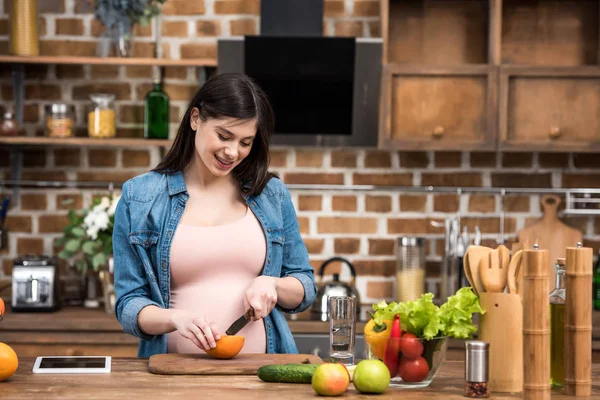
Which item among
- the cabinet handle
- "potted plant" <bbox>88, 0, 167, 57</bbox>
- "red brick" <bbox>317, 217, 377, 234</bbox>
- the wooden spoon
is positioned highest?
"potted plant" <bbox>88, 0, 167, 57</bbox>

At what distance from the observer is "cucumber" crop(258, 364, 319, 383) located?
197cm

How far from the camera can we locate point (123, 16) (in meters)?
3.72

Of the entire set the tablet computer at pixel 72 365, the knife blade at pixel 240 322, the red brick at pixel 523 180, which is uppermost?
the red brick at pixel 523 180

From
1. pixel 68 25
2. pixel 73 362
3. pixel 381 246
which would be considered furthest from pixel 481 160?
pixel 73 362

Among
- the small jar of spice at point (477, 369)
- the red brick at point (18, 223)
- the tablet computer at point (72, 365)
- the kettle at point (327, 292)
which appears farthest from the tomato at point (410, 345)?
the red brick at point (18, 223)

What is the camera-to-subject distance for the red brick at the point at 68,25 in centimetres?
396

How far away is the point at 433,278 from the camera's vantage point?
4008 mm

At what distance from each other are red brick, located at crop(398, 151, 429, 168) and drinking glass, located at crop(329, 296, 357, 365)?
2.01 m

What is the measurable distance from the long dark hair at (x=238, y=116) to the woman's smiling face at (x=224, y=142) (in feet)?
0.06

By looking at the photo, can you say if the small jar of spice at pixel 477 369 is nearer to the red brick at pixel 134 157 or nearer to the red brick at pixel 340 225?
the red brick at pixel 340 225

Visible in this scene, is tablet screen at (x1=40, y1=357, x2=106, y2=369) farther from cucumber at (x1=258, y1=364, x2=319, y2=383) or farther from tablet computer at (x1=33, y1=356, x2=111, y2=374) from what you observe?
cucumber at (x1=258, y1=364, x2=319, y2=383)

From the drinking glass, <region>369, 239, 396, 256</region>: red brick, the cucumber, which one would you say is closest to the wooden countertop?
the cucumber

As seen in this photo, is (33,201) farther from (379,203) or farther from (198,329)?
(198,329)

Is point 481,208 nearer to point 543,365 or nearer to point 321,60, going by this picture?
point 321,60
